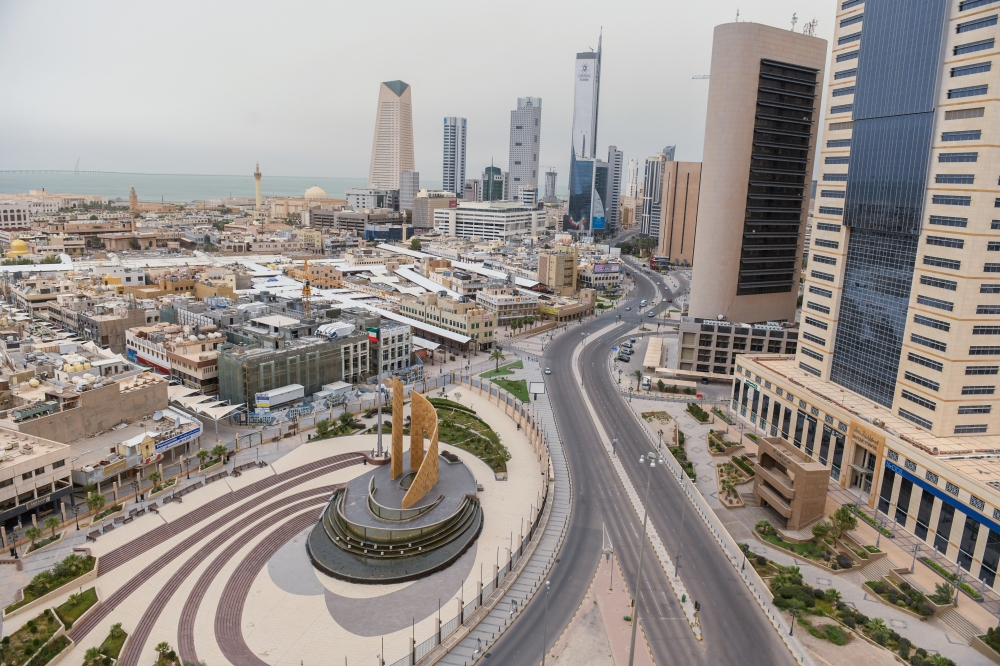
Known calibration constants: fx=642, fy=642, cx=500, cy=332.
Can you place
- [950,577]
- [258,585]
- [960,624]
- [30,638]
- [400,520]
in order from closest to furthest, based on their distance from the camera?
[30,638] < [960,624] < [258,585] < [950,577] < [400,520]

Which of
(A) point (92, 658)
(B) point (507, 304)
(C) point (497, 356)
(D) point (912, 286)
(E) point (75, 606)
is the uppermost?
(D) point (912, 286)

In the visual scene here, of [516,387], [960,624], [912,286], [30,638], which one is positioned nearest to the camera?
[30,638]

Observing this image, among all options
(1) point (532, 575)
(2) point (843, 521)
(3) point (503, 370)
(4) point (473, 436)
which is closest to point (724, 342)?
(3) point (503, 370)

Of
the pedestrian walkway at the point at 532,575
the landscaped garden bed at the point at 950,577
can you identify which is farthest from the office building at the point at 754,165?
the landscaped garden bed at the point at 950,577

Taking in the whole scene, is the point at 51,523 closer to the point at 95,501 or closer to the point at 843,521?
the point at 95,501

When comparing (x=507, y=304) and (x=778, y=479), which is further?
(x=507, y=304)

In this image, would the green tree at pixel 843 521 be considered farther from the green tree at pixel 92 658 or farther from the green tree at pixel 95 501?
the green tree at pixel 95 501

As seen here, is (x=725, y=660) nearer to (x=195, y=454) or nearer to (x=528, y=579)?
(x=528, y=579)
